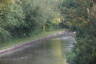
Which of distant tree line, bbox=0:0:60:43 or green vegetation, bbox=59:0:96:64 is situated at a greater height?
green vegetation, bbox=59:0:96:64

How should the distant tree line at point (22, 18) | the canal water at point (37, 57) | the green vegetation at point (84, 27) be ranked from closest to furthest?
the green vegetation at point (84, 27) → the canal water at point (37, 57) → the distant tree line at point (22, 18)

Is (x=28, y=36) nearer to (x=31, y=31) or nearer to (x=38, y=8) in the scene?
(x=31, y=31)

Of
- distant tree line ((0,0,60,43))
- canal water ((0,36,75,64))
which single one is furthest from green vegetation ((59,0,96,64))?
distant tree line ((0,0,60,43))

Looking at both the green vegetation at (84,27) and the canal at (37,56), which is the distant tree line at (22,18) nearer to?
the canal at (37,56)

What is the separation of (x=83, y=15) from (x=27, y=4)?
28346 millimetres

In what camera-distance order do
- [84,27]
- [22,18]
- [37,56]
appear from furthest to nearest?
[22,18]
[37,56]
[84,27]

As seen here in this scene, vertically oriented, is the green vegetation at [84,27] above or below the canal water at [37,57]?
above

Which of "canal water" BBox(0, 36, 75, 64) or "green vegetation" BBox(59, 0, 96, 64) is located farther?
"canal water" BBox(0, 36, 75, 64)

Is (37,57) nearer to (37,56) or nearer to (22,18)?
(37,56)

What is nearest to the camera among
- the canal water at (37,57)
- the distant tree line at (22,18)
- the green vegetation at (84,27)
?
the green vegetation at (84,27)

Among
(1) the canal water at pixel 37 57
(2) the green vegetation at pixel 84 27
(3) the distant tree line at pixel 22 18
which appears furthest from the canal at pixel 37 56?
(3) the distant tree line at pixel 22 18

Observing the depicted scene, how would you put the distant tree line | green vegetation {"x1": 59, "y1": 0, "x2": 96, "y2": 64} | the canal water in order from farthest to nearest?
1. the distant tree line
2. the canal water
3. green vegetation {"x1": 59, "y1": 0, "x2": 96, "y2": 64}

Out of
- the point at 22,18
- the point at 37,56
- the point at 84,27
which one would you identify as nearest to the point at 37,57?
the point at 37,56

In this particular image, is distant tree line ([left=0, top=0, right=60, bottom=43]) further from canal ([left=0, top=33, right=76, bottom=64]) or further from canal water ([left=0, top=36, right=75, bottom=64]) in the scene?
canal water ([left=0, top=36, right=75, bottom=64])
